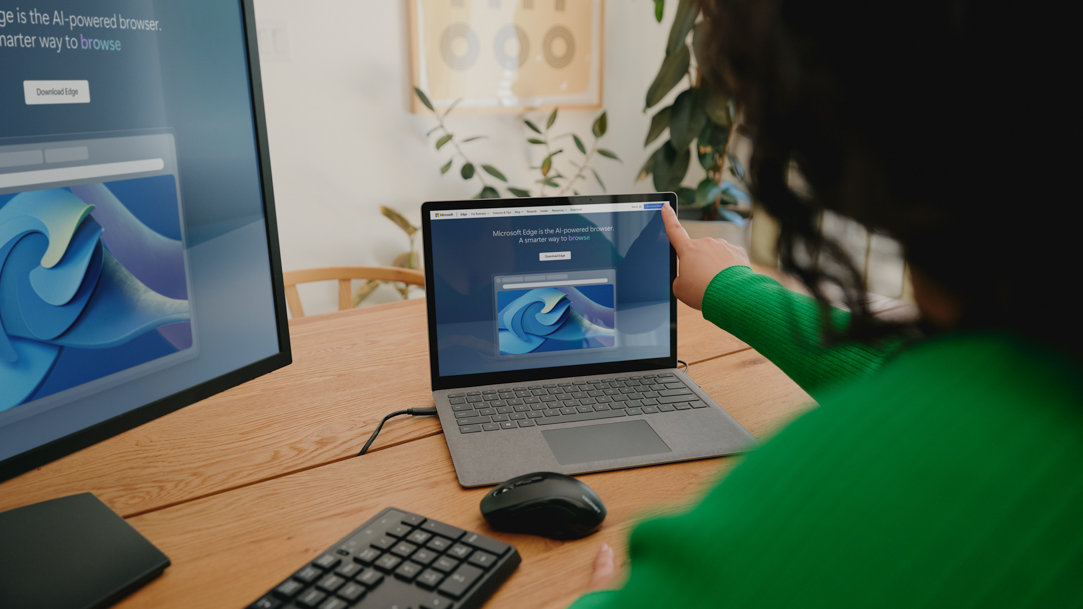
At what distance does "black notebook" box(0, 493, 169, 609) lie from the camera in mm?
608

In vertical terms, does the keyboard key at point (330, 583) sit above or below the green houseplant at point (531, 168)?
below

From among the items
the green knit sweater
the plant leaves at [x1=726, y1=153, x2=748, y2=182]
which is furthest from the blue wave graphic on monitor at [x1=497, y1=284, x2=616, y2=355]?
the green knit sweater

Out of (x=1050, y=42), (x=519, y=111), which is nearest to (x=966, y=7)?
(x=1050, y=42)

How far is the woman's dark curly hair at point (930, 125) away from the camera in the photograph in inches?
12.1

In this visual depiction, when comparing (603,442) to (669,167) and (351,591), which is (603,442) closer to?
(351,591)

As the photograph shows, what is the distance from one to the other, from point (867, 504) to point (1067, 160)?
168 mm

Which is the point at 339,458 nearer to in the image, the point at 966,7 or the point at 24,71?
the point at 24,71

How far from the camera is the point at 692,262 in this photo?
3.38 feet

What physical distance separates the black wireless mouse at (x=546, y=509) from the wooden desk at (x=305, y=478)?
12 mm

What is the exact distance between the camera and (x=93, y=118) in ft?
2.03

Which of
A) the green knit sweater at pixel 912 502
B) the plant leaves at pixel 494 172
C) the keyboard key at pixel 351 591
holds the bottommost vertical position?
the keyboard key at pixel 351 591

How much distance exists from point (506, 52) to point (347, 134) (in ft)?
2.18

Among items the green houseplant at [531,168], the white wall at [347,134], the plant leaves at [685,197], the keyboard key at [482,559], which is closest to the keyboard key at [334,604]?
the keyboard key at [482,559]

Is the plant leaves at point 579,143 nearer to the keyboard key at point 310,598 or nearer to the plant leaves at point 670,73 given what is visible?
the plant leaves at point 670,73
